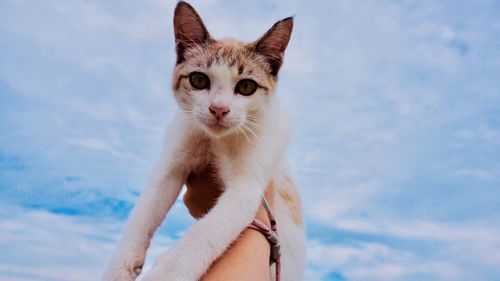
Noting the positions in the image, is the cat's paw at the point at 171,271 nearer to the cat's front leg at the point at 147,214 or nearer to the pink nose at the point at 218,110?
the cat's front leg at the point at 147,214

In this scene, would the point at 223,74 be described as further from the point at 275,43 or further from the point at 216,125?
the point at 275,43

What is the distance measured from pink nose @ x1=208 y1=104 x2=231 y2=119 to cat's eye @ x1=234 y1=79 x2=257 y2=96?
0.16 meters

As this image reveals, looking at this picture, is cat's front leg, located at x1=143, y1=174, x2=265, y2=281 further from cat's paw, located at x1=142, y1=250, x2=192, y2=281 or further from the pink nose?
the pink nose

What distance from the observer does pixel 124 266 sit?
1.79 meters

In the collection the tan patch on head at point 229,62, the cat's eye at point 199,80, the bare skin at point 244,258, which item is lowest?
the bare skin at point 244,258

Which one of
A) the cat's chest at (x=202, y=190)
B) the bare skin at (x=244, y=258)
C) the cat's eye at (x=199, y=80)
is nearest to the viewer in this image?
the bare skin at (x=244, y=258)

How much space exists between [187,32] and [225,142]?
1.87 ft

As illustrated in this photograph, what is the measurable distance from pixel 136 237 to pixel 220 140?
0.58 meters

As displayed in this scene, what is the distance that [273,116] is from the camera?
220 centimetres

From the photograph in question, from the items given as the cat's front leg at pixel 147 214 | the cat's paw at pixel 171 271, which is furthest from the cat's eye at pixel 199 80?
the cat's paw at pixel 171 271

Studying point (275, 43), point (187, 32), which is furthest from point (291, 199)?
point (187, 32)

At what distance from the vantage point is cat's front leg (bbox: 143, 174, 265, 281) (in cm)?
158

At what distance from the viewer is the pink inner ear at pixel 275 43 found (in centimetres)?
206

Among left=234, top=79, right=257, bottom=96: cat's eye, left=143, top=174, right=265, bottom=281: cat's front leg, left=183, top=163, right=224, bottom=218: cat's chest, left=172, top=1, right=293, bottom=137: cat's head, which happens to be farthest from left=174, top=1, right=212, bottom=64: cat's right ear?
left=143, top=174, right=265, bottom=281: cat's front leg
